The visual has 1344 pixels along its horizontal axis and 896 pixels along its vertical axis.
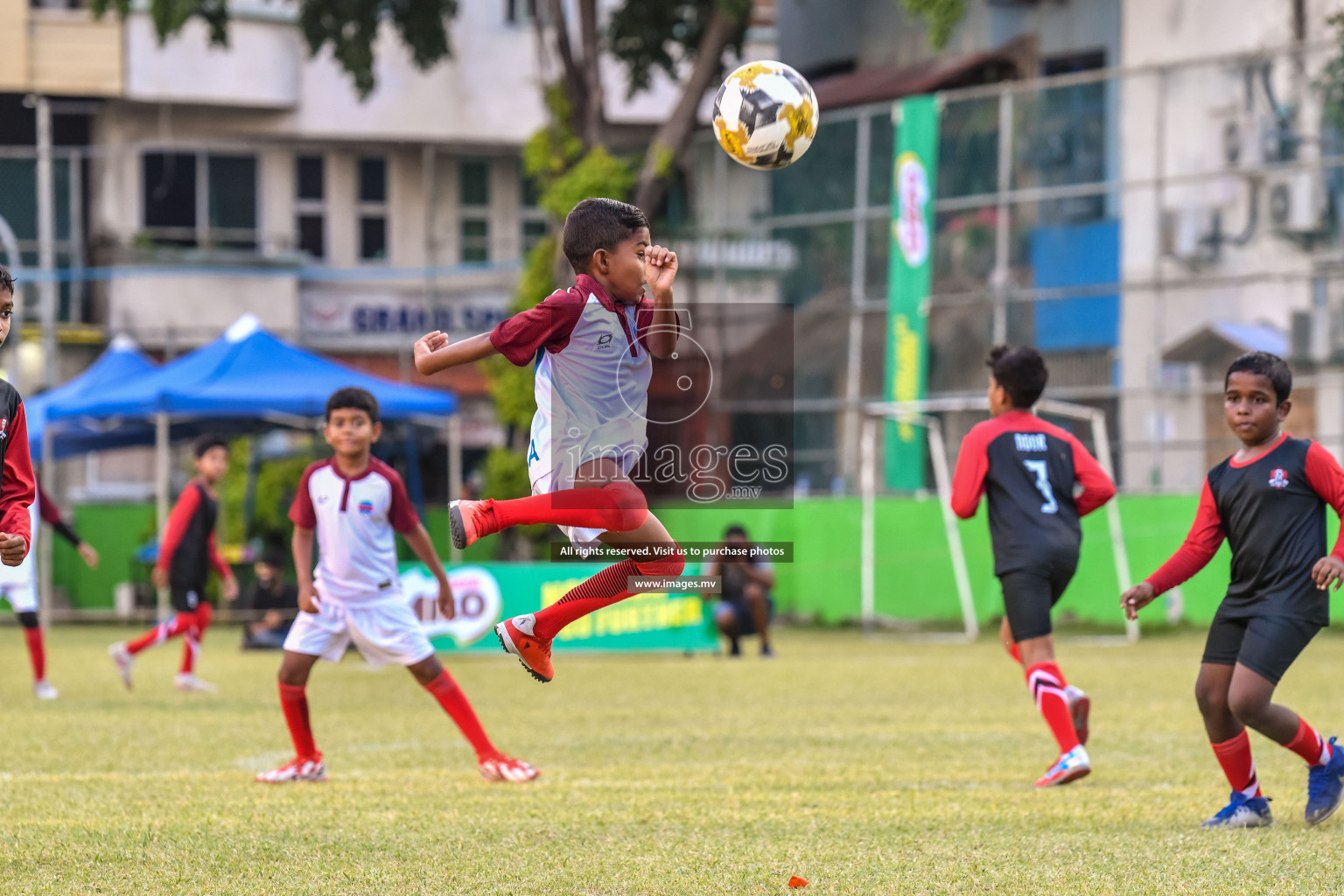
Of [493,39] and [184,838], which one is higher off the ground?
[493,39]

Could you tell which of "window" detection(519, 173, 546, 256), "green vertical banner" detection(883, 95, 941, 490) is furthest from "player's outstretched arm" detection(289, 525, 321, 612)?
"window" detection(519, 173, 546, 256)

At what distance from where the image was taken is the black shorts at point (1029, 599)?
8.34m

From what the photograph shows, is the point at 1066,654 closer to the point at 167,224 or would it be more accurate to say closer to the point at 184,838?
the point at 184,838

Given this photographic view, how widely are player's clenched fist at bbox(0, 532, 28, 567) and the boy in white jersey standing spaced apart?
9.04 ft

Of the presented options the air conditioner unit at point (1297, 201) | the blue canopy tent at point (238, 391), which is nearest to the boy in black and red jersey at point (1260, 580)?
the air conditioner unit at point (1297, 201)

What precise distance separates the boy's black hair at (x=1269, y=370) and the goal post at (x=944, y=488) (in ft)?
41.2

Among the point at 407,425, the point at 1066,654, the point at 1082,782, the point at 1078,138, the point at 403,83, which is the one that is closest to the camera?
the point at 1082,782

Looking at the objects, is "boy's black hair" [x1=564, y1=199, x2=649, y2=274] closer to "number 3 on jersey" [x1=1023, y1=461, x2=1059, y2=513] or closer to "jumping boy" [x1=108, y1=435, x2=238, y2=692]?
"number 3 on jersey" [x1=1023, y1=461, x2=1059, y2=513]

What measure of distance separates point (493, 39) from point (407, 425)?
27.4ft

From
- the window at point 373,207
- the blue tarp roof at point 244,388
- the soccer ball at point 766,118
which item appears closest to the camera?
the soccer ball at point 766,118

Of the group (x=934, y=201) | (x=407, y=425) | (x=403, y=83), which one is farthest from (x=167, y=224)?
(x=934, y=201)

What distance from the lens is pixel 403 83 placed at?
103 feet

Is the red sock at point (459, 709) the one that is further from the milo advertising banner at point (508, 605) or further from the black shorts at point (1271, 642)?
the milo advertising banner at point (508, 605)

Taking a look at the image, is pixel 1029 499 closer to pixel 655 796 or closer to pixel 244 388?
pixel 655 796
